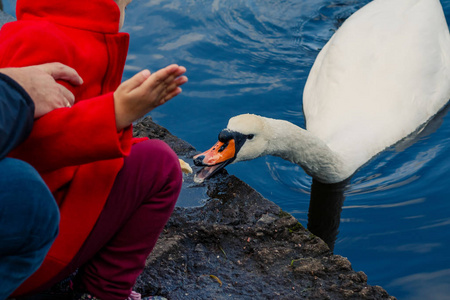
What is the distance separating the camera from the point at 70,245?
166 cm

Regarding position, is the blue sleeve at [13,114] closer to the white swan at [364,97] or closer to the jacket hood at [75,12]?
the jacket hood at [75,12]

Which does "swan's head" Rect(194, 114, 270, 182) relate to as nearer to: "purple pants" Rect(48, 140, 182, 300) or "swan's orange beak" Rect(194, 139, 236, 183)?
"swan's orange beak" Rect(194, 139, 236, 183)

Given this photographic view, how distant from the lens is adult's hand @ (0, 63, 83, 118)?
4.56 ft

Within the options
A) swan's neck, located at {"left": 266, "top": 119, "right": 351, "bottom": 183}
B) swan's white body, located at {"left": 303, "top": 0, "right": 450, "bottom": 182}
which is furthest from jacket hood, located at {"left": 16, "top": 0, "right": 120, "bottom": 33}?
swan's white body, located at {"left": 303, "top": 0, "right": 450, "bottom": 182}

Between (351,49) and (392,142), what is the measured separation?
784 mm

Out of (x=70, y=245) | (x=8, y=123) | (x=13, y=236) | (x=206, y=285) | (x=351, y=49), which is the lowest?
A: (x=206, y=285)

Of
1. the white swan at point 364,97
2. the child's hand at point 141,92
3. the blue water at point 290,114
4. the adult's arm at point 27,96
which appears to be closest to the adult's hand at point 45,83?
the adult's arm at point 27,96

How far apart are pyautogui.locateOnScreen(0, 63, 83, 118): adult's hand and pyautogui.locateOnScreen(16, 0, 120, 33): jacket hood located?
0.21 meters

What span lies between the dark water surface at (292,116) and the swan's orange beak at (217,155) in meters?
0.94

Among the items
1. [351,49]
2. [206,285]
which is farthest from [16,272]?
[351,49]

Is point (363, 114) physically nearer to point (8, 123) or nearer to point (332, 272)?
point (332, 272)

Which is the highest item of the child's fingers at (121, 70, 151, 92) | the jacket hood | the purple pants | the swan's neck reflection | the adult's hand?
the jacket hood

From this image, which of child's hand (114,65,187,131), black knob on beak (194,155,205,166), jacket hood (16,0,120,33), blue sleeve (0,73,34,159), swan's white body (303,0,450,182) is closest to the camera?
blue sleeve (0,73,34,159)

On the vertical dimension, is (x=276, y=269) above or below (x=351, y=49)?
below
